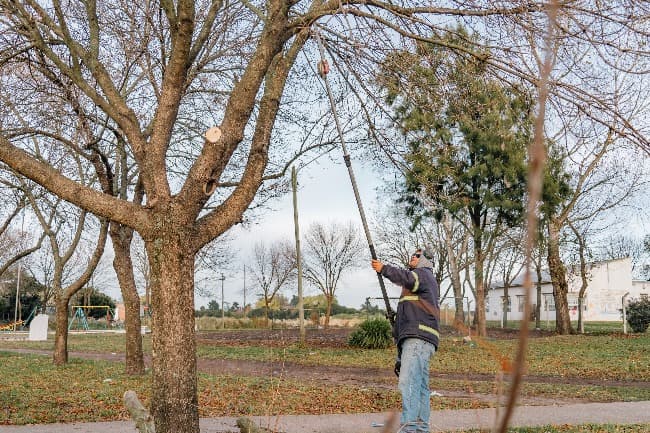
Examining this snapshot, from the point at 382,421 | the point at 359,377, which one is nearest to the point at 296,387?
the point at 359,377

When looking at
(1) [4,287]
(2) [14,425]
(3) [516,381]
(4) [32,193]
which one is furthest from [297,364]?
(1) [4,287]

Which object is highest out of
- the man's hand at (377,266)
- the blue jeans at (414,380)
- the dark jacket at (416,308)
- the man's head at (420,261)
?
the man's head at (420,261)

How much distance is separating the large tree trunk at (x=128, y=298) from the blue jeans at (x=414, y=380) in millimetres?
9277

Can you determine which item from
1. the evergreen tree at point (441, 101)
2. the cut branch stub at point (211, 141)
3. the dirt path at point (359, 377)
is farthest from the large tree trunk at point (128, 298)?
the cut branch stub at point (211, 141)

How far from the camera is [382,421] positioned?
26.7 ft

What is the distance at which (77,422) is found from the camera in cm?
857

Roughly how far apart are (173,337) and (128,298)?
9241mm

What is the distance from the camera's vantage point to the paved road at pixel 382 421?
7.98 meters

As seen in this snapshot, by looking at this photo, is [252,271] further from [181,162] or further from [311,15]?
[311,15]

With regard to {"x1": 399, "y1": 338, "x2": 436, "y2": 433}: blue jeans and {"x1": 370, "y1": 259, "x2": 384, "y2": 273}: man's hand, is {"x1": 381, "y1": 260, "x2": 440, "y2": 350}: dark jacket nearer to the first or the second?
{"x1": 399, "y1": 338, "x2": 436, "y2": 433}: blue jeans

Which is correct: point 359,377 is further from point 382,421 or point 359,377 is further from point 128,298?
point 382,421

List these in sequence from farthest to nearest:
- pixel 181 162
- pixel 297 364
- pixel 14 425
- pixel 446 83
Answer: pixel 297 364 → pixel 181 162 → pixel 14 425 → pixel 446 83

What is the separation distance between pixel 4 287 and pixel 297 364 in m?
49.0

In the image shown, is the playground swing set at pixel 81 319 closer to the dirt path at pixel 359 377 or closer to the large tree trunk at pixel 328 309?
the large tree trunk at pixel 328 309
